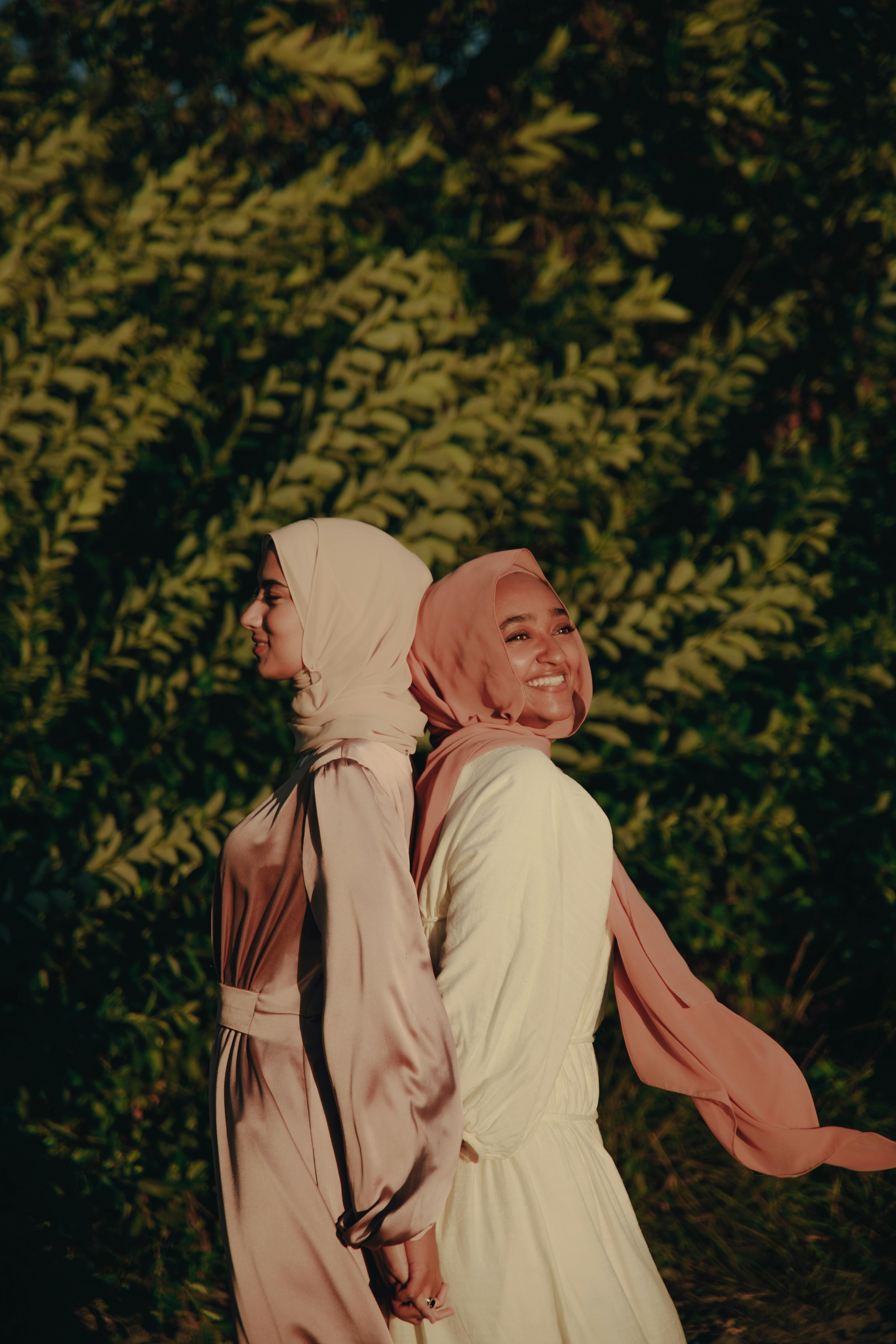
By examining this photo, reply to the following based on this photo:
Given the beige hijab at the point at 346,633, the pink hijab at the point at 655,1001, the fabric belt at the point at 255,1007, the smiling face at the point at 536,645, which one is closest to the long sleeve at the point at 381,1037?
the fabric belt at the point at 255,1007

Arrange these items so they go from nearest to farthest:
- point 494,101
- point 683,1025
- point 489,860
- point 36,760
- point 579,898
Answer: point 489,860 → point 579,898 → point 683,1025 → point 36,760 → point 494,101

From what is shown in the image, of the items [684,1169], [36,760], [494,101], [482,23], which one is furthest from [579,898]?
[482,23]

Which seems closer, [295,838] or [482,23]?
[295,838]

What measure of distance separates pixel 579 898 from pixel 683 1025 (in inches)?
15.3

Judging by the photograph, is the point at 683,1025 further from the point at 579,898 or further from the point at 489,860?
the point at 489,860

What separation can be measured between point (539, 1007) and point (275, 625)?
31.6 inches

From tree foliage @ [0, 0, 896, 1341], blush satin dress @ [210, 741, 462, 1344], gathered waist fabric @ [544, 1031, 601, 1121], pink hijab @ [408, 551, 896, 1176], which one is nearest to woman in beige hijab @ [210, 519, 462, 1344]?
blush satin dress @ [210, 741, 462, 1344]

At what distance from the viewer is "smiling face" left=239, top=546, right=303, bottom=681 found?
1.99m

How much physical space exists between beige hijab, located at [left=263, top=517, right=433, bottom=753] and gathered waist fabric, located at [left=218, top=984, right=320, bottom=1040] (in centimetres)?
42

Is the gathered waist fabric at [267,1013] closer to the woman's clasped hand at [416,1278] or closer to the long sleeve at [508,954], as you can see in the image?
the long sleeve at [508,954]

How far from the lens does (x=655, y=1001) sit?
214 centimetres

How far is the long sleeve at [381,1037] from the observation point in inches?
65.6

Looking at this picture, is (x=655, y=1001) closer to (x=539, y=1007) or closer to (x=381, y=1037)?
(x=539, y=1007)

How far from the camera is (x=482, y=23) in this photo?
521 centimetres
